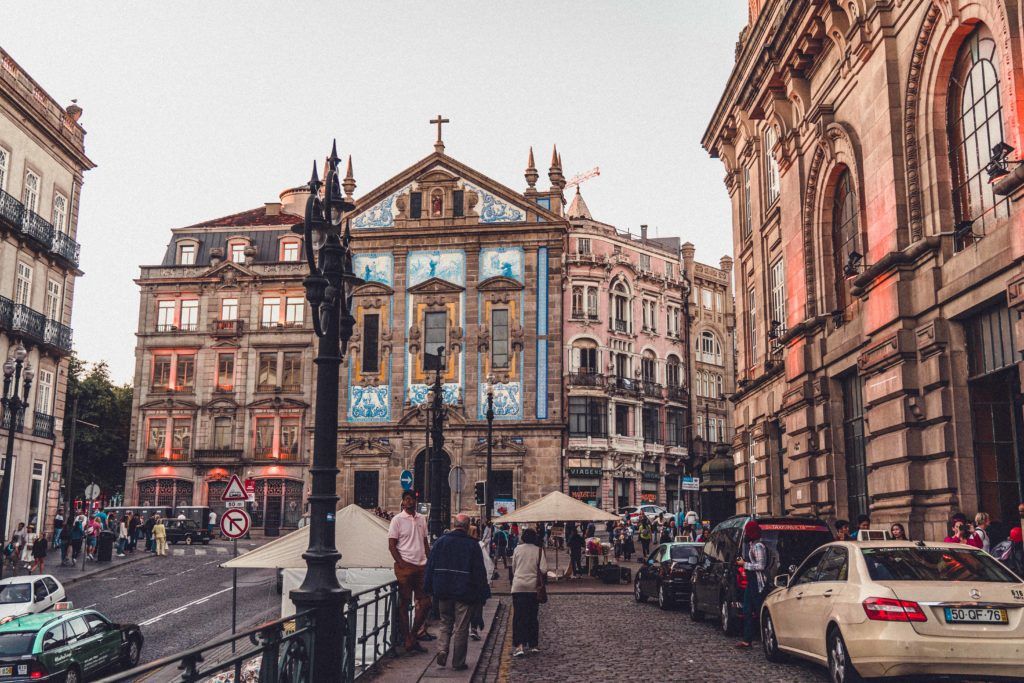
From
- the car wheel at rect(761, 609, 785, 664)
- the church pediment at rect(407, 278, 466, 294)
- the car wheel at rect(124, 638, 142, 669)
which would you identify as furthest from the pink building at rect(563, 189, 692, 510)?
the car wheel at rect(761, 609, 785, 664)

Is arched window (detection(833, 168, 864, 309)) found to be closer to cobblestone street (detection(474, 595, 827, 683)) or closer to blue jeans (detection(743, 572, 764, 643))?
cobblestone street (detection(474, 595, 827, 683))

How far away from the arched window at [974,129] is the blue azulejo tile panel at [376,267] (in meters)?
36.1

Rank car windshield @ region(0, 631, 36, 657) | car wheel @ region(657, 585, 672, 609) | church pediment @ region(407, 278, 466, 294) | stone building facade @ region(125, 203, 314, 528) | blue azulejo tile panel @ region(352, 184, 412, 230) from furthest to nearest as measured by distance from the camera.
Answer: stone building facade @ region(125, 203, 314, 528) → blue azulejo tile panel @ region(352, 184, 412, 230) → church pediment @ region(407, 278, 466, 294) → car wheel @ region(657, 585, 672, 609) → car windshield @ region(0, 631, 36, 657)

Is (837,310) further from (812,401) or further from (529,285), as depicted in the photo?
(529,285)

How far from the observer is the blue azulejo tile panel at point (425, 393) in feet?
160

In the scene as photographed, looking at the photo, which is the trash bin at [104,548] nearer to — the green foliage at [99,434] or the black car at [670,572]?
the black car at [670,572]

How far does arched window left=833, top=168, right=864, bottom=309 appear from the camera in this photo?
71.7ft

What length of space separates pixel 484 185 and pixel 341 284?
4218cm

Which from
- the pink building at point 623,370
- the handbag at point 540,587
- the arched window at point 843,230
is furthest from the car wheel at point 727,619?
the pink building at point 623,370

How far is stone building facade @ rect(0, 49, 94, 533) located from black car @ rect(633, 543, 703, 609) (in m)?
25.2

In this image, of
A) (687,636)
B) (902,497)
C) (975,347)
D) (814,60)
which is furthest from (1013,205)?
(814,60)

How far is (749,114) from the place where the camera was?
28.3m

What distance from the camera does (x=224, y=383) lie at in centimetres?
5762

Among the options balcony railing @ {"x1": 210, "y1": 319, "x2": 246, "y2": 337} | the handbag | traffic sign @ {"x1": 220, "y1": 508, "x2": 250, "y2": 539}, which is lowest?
the handbag
